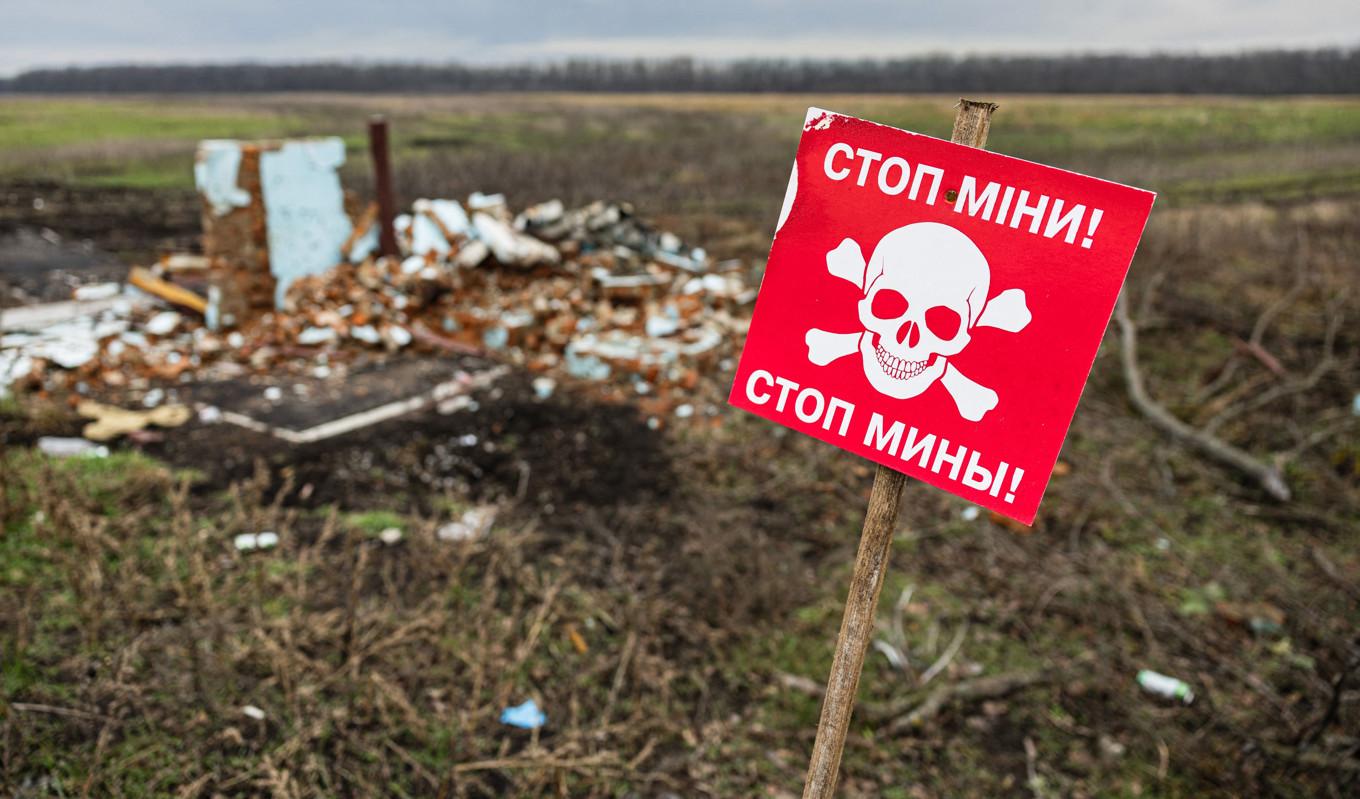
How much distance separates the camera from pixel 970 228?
1.34 meters

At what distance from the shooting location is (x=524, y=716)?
313 cm

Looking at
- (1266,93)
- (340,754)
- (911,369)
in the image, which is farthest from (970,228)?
(1266,93)

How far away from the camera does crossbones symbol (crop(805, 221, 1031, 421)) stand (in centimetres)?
135

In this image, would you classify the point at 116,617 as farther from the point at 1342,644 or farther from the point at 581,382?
the point at 1342,644

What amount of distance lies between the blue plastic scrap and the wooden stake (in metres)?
1.69

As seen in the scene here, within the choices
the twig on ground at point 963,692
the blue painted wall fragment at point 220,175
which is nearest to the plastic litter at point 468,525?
the twig on ground at point 963,692

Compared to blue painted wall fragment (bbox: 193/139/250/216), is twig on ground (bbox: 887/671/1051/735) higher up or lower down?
lower down

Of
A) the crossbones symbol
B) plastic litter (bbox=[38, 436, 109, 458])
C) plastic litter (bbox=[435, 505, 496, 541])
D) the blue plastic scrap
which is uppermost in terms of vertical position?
the crossbones symbol

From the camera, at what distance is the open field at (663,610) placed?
2.85 meters

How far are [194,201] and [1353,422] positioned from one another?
19660mm

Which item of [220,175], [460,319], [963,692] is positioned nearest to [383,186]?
[220,175]

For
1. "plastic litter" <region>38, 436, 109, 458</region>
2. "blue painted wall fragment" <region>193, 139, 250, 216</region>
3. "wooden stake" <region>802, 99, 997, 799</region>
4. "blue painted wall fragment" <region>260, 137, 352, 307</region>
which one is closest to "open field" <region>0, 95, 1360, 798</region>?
"plastic litter" <region>38, 436, 109, 458</region>

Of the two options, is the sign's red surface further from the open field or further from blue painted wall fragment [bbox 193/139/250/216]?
blue painted wall fragment [bbox 193/139/250/216]

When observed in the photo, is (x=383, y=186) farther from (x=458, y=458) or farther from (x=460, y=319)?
(x=458, y=458)
